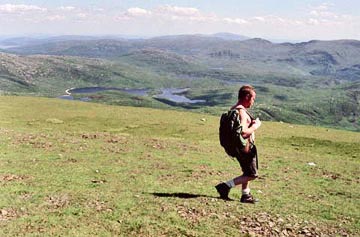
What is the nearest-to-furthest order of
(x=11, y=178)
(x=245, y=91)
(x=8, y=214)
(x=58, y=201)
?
(x=8, y=214)
(x=245, y=91)
(x=58, y=201)
(x=11, y=178)

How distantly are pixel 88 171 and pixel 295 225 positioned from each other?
1230cm

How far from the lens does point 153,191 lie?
18094 millimetres

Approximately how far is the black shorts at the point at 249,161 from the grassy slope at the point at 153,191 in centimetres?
149

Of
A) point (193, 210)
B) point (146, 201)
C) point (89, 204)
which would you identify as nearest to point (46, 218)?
point (89, 204)

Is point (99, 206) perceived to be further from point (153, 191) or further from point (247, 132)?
point (247, 132)

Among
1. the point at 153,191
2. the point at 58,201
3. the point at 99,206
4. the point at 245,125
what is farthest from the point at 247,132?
the point at 58,201

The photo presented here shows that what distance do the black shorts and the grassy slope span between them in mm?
1487

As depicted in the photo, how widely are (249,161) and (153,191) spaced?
197 inches

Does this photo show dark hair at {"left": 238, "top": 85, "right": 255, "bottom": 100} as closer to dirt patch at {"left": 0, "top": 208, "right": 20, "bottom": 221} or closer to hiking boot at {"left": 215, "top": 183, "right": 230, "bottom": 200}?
hiking boot at {"left": 215, "top": 183, "right": 230, "bottom": 200}

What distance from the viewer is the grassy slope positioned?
13.6m

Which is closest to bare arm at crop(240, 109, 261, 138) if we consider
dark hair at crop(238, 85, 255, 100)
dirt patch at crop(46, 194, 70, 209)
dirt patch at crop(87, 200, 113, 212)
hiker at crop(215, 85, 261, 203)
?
hiker at crop(215, 85, 261, 203)

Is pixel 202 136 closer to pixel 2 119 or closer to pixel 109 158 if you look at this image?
pixel 109 158

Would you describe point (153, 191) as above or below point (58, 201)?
below

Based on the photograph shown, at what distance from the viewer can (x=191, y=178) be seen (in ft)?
71.3
